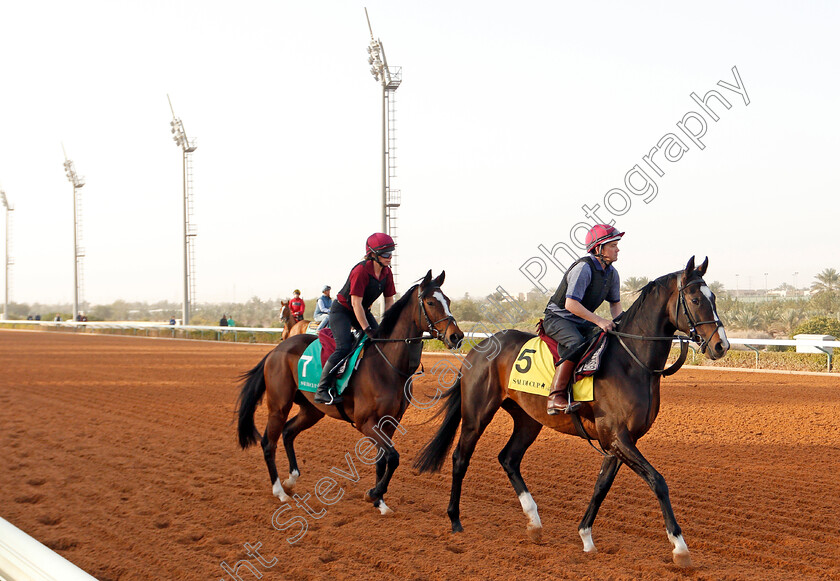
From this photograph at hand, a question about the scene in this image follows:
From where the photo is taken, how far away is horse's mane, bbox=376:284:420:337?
652 cm

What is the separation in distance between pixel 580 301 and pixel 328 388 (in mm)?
2538

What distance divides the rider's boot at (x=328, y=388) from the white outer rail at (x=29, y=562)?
3.43 metres

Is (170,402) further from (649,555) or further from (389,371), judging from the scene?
(649,555)

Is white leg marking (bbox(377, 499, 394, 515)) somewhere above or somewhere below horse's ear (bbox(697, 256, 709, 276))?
below

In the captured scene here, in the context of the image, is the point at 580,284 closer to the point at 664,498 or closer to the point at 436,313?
the point at 436,313

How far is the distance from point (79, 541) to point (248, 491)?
5.88ft

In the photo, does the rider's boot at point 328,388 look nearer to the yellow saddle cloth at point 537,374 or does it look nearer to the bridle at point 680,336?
the yellow saddle cloth at point 537,374

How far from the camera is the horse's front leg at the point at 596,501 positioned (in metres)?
5.12

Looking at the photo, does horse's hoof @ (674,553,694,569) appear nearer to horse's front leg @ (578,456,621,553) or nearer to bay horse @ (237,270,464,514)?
horse's front leg @ (578,456,621,553)

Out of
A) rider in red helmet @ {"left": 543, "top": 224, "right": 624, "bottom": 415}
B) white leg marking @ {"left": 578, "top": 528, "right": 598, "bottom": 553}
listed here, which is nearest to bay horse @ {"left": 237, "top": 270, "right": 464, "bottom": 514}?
rider in red helmet @ {"left": 543, "top": 224, "right": 624, "bottom": 415}

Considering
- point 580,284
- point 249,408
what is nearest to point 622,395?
point 580,284

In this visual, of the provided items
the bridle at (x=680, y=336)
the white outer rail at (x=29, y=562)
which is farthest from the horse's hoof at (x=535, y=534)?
the white outer rail at (x=29, y=562)

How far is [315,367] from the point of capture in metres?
6.86

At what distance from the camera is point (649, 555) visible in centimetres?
498
